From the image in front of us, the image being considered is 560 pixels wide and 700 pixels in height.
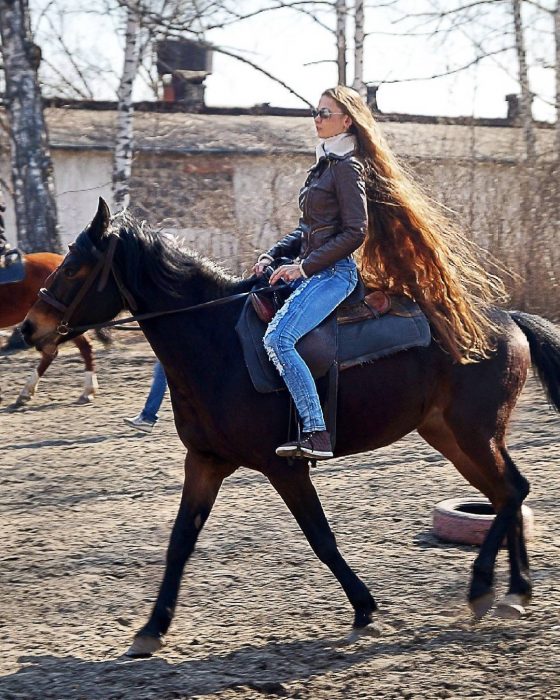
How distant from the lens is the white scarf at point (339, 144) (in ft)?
16.3

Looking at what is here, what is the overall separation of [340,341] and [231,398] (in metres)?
0.62

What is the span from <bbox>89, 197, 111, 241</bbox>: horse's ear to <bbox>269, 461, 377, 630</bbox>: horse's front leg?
1405mm

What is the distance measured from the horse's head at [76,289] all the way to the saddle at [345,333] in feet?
2.30

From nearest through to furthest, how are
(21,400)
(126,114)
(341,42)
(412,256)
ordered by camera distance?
(412,256) → (21,400) → (126,114) → (341,42)

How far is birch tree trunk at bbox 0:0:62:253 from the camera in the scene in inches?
577

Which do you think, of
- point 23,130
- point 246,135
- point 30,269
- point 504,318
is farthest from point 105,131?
point 504,318

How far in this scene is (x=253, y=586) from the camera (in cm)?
566

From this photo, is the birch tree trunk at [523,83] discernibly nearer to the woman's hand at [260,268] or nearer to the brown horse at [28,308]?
the brown horse at [28,308]

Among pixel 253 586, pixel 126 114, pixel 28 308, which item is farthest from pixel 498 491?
pixel 126 114

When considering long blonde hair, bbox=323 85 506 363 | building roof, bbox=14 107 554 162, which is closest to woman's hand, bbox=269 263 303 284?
long blonde hair, bbox=323 85 506 363

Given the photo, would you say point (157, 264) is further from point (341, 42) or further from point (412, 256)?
point (341, 42)

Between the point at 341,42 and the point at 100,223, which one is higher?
the point at 341,42

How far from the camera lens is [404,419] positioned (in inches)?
208

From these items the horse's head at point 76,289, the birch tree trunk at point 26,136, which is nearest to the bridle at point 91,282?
the horse's head at point 76,289
